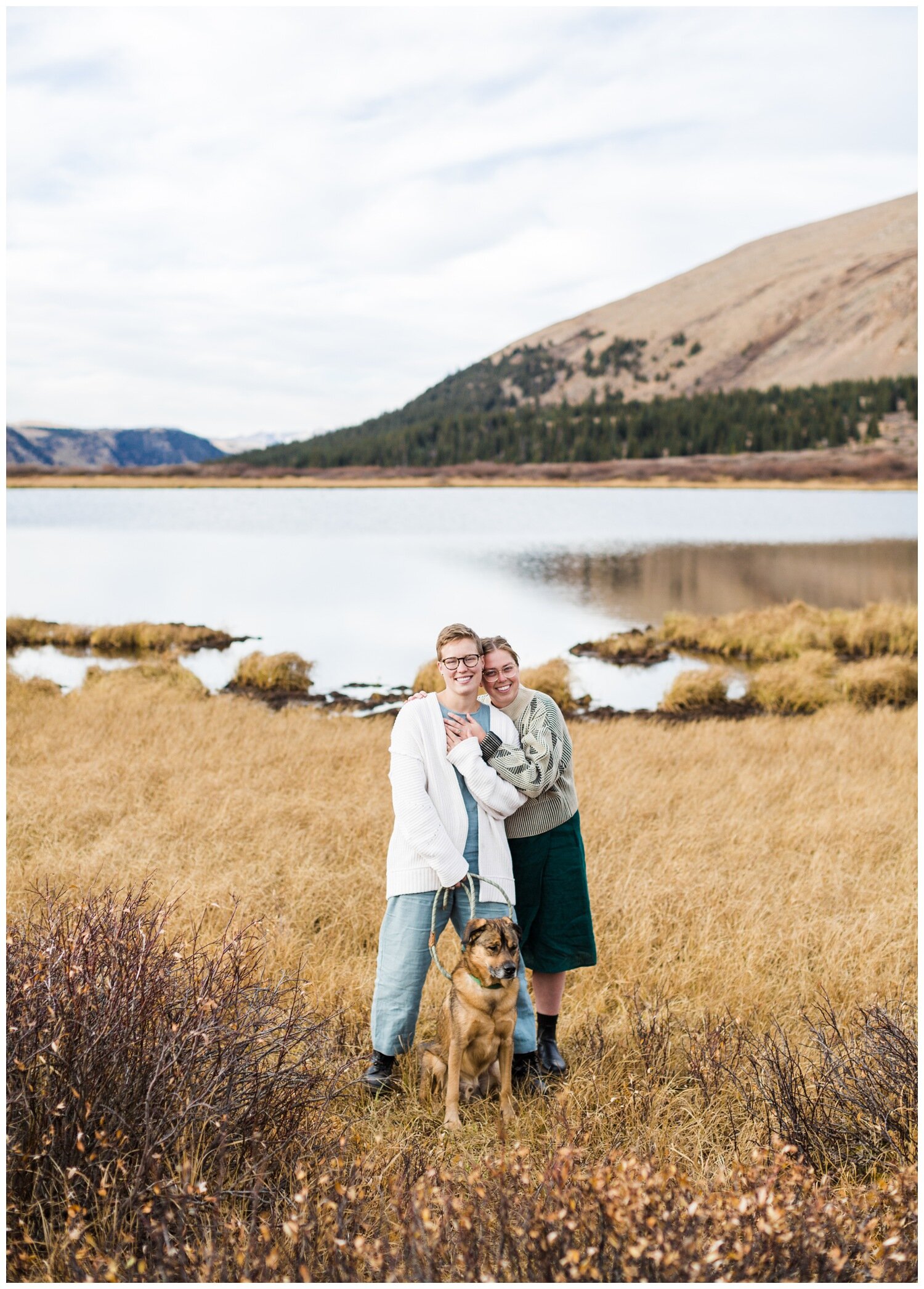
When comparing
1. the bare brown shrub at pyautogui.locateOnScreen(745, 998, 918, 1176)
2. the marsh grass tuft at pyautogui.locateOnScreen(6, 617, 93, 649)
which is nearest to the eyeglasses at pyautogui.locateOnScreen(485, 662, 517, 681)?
the bare brown shrub at pyautogui.locateOnScreen(745, 998, 918, 1176)

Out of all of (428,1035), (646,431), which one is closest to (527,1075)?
(428,1035)

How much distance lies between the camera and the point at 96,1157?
300 centimetres

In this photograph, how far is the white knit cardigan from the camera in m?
4.04

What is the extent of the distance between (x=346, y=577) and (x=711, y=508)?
5871 cm

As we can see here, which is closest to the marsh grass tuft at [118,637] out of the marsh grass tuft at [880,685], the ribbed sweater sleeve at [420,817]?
the marsh grass tuft at [880,685]

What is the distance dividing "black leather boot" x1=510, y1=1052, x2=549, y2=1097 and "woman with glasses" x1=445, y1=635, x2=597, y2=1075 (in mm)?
60

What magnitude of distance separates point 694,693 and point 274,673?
9609mm

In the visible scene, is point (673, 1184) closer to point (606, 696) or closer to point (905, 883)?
point (905, 883)

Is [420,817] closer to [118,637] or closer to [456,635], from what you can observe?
[456,635]

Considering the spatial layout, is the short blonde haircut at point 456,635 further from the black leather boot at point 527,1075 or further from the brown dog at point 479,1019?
the black leather boot at point 527,1075

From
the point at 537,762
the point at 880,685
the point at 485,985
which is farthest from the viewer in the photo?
the point at 880,685

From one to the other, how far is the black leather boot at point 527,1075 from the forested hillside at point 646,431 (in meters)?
129

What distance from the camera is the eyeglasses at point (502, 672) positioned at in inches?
170

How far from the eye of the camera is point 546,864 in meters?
4.54
